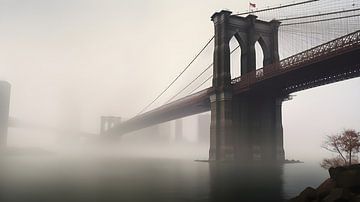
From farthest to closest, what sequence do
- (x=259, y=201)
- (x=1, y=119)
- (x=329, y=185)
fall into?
(x=1, y=119)
(x=259, y=201)
(x=329, y=185)

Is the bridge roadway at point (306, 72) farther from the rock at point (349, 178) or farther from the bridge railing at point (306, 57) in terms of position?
the rock at point (349, 178)

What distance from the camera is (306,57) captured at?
126 ft

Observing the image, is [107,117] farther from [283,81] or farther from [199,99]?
[283,81]

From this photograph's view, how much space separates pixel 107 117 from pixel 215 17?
5141 inches

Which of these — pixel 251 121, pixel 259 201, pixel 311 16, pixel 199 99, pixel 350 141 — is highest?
pixel 311 16

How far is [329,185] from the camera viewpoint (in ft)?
48.6

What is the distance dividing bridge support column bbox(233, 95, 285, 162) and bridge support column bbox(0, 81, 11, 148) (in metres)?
70.5

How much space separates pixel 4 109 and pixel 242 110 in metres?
76.0

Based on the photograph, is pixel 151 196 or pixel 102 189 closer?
pixel 151 196

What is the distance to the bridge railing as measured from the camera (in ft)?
111

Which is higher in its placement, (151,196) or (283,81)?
(283,81)

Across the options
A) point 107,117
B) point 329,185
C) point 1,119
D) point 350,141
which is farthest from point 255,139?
point 107,117

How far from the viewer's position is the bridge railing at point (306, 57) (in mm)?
33781

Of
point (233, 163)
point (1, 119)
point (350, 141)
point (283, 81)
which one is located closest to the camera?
point (350, 141)
